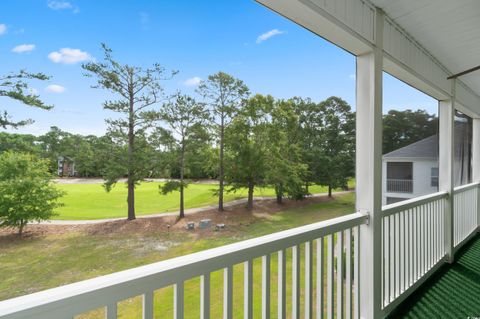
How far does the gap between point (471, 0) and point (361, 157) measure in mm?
1368

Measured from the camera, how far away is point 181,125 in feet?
3.59

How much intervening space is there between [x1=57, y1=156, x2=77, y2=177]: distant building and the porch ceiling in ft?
6.75

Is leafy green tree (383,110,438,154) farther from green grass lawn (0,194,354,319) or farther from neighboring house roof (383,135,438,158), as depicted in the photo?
green grass lawn (0,194,354,319)

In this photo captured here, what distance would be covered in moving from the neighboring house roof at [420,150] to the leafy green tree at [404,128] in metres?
0.05

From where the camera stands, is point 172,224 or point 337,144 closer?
point 172,224

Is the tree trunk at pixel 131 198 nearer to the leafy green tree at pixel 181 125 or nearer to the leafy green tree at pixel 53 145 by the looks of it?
the leafy green tree at pixel 181 125

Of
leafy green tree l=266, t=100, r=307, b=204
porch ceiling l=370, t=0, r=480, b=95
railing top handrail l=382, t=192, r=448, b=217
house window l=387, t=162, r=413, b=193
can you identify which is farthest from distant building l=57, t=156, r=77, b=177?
house window l=387, t=162, r=413, b=193

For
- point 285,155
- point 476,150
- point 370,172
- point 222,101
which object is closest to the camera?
point 222,101

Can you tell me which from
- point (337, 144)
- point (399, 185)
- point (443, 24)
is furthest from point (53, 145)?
point (399, 185)

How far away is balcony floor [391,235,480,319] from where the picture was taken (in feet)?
7.16

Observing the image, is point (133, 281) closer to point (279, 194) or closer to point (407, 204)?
point (279, 194)

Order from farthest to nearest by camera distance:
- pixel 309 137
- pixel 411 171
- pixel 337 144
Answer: pixel 411 171 < pixel 337 144 < pixel 309 137

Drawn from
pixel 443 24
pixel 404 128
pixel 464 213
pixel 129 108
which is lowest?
pixel 464 213

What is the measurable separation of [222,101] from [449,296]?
114 inches
